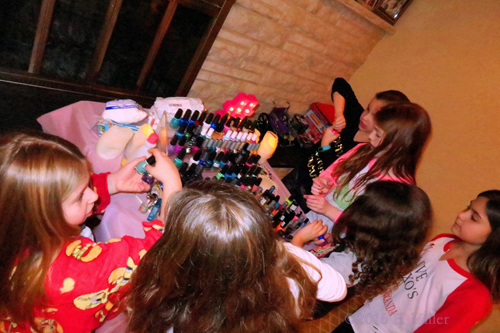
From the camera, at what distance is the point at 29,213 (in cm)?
67

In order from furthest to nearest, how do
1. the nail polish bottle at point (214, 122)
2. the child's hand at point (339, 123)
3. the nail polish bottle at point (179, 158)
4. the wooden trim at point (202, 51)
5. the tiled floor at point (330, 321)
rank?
the tiled floor at point (330, 321) → the child's hand at point (339, 123) → the wooden trim at point (202, 51) → the nail polish bottle at point (214, 122) → the nail polish bottle at point (179, 158)

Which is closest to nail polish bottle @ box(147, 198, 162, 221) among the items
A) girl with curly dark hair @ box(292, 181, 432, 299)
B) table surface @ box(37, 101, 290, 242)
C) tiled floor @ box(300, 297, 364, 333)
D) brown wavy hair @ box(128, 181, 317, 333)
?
table surface @ box(37, 101, 290, 242)

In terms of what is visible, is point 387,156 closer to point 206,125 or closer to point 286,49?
point 206,125

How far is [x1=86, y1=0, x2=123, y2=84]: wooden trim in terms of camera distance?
4.80ft

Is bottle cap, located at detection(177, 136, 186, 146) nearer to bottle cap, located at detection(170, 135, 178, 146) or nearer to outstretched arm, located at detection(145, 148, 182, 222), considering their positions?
bottle cap, located at detection(170, 135, 178, 146)

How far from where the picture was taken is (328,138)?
194 centimetres

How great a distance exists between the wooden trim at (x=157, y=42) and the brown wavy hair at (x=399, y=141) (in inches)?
48.1

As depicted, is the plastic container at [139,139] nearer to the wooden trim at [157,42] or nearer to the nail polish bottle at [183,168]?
the nail polish bottle at [183,168]

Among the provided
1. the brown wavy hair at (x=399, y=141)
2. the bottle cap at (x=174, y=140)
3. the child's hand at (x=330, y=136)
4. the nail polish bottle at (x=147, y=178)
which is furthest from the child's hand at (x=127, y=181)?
the child's hand at (x=330, y=136)

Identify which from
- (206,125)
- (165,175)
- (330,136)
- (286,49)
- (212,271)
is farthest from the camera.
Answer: (286,49)

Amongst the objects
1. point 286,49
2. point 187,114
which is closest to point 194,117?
point 187,114

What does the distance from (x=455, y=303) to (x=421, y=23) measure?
249 centimetres

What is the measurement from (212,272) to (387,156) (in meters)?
1.11

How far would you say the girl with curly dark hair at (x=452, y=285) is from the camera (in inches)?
42.1
